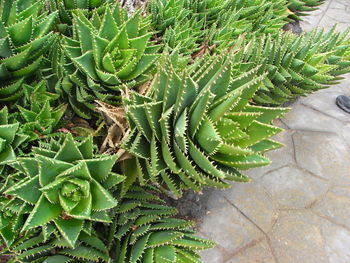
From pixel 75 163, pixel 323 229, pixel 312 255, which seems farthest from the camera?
Answer: pixel 323 229

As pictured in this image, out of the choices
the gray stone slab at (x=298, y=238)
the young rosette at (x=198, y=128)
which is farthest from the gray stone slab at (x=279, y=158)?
the young rosette at (x=198, y=128)

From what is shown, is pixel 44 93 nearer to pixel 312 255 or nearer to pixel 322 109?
pixel 312 255

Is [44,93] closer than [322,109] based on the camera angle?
Yes

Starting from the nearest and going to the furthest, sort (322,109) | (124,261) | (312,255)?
(124,261) → (312,255) → (322,109)

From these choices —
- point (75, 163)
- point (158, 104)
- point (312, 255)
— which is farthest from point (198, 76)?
point (312, 255)

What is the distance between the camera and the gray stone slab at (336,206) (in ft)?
7.38

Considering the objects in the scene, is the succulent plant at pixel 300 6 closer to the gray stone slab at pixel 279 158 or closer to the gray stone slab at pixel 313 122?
Result: the gray stone slab at pixel 313 122

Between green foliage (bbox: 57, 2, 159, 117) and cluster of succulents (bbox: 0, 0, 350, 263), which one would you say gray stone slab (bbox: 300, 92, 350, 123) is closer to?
cluster of succulents (bbox: 0, 0, 350, 263)

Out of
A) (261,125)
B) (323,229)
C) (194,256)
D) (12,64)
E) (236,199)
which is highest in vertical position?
(12,64)

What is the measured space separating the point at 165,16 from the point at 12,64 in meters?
1.16

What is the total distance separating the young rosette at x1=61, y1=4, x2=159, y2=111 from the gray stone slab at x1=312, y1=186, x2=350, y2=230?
154 cm

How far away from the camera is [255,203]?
2.23m

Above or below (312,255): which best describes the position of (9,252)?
above

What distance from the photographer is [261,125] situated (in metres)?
1.32
